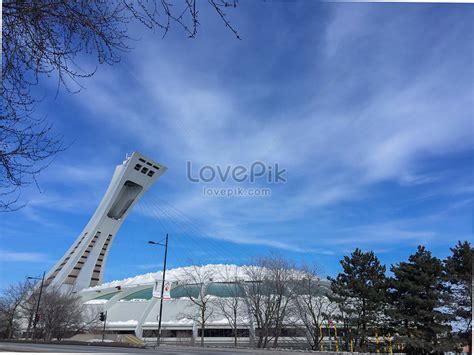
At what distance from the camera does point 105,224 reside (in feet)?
193

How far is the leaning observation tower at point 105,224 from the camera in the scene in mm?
54844

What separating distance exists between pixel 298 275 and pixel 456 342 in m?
8.77

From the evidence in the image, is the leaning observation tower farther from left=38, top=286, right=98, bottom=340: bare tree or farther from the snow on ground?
left=38, top=286, right=98, bottom=340: bare tree

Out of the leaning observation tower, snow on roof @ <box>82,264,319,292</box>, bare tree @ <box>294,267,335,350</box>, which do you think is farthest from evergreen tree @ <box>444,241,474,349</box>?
the leaning observation tower

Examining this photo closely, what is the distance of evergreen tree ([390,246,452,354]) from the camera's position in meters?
18.7

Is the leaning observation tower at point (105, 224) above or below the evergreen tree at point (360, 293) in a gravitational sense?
above

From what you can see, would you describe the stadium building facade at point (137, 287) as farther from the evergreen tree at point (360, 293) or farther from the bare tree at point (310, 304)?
the evergreen tree at point (360, 293)

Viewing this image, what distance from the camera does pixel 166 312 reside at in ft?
119

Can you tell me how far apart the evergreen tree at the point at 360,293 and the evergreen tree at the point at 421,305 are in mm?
1005

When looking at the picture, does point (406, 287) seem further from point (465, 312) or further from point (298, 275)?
point (298, 275)

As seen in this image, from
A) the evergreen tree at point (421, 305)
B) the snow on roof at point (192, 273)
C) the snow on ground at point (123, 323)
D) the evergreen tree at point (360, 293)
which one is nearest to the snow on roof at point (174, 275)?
the snow on roof at point (192, 273)

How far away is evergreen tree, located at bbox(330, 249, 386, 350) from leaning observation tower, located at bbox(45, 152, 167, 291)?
4055 cm

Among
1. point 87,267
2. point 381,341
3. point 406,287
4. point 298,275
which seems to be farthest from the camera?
point 87,267

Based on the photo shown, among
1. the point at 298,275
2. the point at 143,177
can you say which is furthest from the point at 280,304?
the point at 143,177
